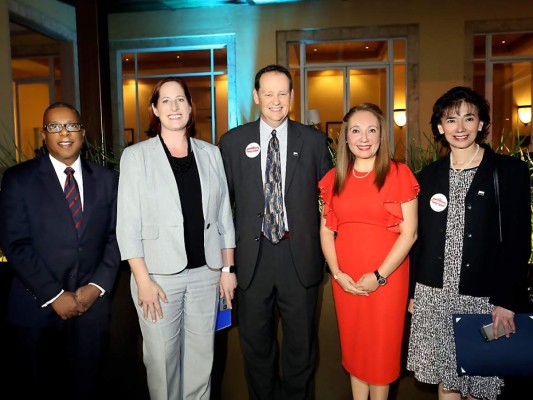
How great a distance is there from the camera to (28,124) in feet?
39.3

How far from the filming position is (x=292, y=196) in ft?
8.06

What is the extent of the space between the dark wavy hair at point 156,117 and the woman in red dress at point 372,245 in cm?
73

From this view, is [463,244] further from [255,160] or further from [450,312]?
[255,160]

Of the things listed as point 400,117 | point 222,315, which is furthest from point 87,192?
point 400,117

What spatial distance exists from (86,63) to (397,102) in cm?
644

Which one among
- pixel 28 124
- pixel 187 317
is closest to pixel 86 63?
pixel 187 317

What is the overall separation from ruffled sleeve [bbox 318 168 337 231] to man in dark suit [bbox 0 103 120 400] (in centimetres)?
104

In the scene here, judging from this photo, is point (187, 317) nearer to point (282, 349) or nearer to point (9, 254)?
point (282, 349)

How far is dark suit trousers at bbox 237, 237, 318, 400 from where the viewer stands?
245 cm

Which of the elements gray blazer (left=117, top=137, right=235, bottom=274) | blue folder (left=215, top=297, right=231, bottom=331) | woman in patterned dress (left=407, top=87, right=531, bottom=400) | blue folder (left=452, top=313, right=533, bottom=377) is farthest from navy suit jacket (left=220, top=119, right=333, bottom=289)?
blue folder (left=452, top=313, right=533, bottom=377)

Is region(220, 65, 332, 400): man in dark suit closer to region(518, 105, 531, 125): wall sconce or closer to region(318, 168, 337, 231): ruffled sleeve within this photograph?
region(318, 168, 337, 231): ruffled sleeve

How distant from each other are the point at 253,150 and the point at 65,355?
1.35m

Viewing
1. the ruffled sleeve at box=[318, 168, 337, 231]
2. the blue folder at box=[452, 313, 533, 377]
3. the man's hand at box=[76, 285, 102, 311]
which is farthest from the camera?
the ruffled sleeve at box=[318, 168, 337, 231]

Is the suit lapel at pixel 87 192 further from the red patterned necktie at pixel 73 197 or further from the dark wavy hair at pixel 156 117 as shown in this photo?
the dark wavy hair at pixel 156 117
